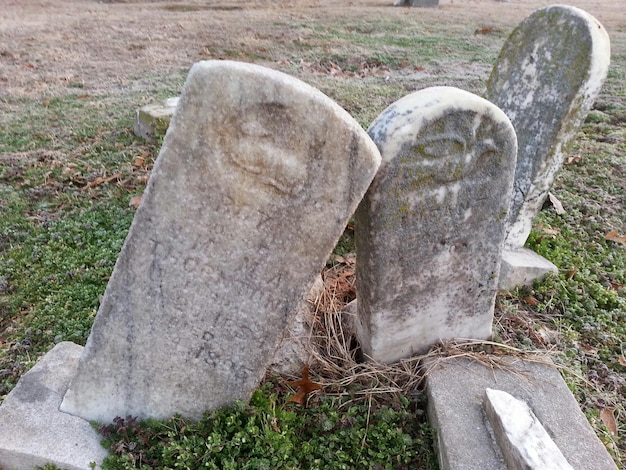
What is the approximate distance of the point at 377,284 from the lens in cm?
227

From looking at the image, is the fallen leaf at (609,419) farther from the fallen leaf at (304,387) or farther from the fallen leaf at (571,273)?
the fallen leaf at (304,387)

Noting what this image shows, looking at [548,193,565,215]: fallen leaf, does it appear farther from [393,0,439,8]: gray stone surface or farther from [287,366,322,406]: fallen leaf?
[393,0,439,8]: gray stone surface

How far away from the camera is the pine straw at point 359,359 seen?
244cm

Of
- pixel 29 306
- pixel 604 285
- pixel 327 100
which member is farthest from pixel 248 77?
pixel 604 285

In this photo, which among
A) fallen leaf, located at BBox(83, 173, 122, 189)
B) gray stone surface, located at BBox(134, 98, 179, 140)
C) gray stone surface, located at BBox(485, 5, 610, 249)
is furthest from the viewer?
gray stone surface, located at BBox(134, 98, 179, 140)

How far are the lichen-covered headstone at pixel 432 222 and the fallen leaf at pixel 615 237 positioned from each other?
1.81m

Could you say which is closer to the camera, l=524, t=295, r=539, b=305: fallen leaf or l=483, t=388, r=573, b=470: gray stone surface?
l=483, t=388, r=573, b=470: gray stone surface

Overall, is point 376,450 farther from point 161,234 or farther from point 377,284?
point 161,234

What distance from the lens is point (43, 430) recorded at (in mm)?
2039

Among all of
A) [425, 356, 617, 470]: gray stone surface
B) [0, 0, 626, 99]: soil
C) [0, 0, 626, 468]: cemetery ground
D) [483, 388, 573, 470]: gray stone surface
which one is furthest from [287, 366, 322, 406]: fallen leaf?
[0, 0, 626, 99]: soil

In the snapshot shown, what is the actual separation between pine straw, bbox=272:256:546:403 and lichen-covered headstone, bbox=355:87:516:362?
0.23 ft

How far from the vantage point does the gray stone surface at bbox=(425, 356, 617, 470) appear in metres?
2.04

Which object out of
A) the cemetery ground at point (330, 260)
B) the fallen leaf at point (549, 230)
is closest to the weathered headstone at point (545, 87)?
the fallen leaf at point (549, 230)

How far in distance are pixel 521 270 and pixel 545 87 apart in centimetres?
118
